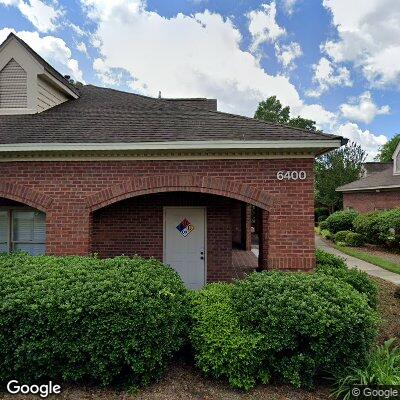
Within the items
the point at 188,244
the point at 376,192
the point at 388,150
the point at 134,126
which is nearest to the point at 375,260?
the point at 188,244

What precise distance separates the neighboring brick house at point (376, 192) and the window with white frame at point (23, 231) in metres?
21.0

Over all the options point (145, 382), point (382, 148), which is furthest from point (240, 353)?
point (382, 148)

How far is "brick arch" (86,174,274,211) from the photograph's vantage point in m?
6.96

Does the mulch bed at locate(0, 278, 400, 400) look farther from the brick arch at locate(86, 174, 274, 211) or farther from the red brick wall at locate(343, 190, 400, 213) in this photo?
the red brick wall at locate(343, 190, 400, 213)

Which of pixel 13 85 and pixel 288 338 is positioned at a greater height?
pixel 13 85

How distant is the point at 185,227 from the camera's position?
8.96 metres

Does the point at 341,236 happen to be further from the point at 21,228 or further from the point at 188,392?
the point at 188,392

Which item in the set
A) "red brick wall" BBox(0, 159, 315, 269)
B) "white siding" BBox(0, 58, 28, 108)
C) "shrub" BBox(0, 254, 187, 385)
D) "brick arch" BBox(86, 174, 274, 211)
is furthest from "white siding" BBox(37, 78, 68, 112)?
"shrub" BBox(0, 254, 187, 385)

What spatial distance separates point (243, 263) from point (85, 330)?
8115mm

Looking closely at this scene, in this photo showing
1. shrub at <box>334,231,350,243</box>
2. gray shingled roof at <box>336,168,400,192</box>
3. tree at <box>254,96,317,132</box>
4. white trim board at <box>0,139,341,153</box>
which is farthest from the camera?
tree at <box>254,96,317,132</box>

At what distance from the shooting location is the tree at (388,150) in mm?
50775

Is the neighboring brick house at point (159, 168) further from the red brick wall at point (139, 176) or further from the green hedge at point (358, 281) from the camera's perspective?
the green hedge at point (358, 281)

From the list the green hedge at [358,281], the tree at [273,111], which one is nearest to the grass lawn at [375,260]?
the green hedge at [358,281]

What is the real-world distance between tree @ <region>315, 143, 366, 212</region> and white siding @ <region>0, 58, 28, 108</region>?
28.7 metres
